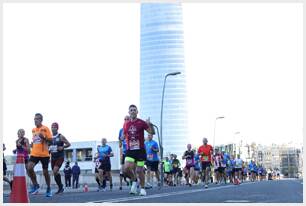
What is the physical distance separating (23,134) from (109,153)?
476 centimetres

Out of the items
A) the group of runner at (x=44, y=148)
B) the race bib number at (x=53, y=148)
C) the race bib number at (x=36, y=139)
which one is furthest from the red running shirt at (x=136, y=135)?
the race bib number at (x=53, y=148)

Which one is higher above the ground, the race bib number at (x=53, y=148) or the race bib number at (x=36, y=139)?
the race bib number at (x=36, y=139)

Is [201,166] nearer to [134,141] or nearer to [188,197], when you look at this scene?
[134,141]

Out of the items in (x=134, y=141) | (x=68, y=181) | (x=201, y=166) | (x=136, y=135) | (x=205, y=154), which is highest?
(x=136, y=135)

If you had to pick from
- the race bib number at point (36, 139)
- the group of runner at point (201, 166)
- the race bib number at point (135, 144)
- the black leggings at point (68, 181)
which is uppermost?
the race bib number at point (36, 139)

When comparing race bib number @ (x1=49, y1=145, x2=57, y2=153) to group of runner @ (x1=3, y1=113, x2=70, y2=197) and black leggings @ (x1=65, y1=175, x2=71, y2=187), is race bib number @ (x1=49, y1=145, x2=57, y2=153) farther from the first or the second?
black leggings @ (x1=65, y1=175, x2=71, y2=187)

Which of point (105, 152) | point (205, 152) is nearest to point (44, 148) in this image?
point (105, 152)

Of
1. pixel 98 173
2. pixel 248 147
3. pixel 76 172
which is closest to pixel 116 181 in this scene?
pixel 76 172

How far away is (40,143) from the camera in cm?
1383

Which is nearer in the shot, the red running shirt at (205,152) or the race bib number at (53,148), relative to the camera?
the race bib number at (53,148)

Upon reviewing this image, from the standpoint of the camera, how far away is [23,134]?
15.2 m

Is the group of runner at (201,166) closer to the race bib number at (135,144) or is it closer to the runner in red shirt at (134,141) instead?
the runner in red shirt at (134,141)

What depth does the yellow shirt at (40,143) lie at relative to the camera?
13.8 m

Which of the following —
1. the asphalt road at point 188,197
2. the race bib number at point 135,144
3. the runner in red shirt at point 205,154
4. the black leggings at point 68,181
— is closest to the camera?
the asphalt road at point 188,197
